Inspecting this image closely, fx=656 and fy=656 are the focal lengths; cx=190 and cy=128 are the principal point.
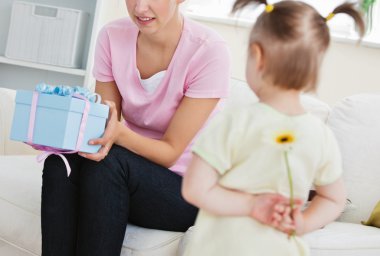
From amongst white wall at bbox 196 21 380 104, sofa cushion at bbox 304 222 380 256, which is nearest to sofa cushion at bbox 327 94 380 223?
sofa cushion at bbox 304 222 380 256

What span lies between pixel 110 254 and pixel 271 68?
0.72 meters

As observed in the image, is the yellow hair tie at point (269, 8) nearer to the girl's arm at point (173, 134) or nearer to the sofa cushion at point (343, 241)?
the girl's arm at point (173, 134)

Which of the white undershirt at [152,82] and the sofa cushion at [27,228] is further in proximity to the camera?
the white undershirt at [152,82]

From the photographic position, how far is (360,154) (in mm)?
2174

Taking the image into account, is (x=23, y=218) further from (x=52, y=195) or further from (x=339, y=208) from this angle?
(x=339, y=208)

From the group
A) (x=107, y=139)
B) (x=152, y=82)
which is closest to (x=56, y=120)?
(x=107, y=139)

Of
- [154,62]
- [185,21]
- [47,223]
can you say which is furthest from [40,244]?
[185,21]

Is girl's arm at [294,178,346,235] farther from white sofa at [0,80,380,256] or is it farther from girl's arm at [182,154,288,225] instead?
white sofa at [0,80,380,256]

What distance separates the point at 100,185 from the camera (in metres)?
1.54

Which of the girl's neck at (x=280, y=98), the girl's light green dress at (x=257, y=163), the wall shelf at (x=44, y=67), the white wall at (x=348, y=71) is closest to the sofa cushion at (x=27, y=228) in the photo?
the girl's light green dress at (x=257, y=163)

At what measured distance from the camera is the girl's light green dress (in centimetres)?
105

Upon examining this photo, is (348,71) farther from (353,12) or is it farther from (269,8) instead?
(269,8)

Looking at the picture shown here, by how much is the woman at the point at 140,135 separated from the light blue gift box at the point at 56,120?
0.05 meters

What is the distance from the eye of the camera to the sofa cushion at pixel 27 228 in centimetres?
164
